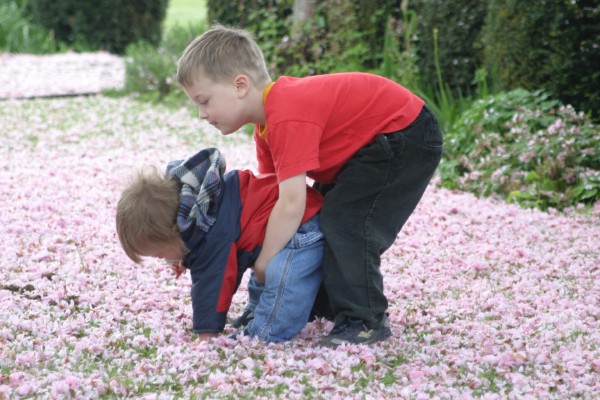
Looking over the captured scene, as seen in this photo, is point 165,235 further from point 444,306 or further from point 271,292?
point 444,306

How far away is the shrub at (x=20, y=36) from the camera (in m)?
16.7

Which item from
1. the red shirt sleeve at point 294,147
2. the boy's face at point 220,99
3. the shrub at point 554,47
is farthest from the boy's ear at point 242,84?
the shrub at point 554,47

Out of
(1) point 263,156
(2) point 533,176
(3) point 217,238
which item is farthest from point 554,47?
(3) point 217,238

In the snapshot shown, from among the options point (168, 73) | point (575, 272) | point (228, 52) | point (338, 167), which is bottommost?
point (168, 73)

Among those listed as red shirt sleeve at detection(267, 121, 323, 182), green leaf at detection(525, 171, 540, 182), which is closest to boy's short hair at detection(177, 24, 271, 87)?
red shirt sleeve at detection(267, 121, 323, 182)

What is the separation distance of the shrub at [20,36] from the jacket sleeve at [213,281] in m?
14.5

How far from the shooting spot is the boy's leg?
3234 millimetres

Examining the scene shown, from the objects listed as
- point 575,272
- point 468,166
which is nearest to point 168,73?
point 468,166

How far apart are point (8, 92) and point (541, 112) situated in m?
8.29

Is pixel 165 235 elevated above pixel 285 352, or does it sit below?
above

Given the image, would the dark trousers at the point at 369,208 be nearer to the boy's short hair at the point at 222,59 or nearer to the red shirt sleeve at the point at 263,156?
the red shirt sleeve at the point at 263,156

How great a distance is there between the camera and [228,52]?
10.2ft

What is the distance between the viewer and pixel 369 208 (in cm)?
326

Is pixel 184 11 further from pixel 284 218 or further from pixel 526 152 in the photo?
pixel 284 218
